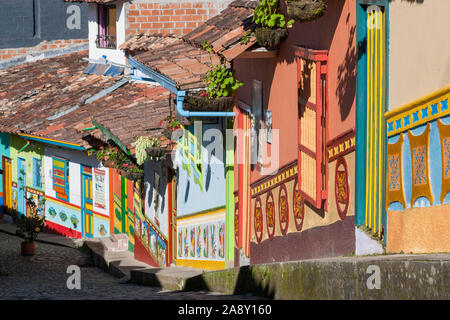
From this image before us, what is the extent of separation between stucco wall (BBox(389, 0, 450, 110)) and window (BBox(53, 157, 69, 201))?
1871cm

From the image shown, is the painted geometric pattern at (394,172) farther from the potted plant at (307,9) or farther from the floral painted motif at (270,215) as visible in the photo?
the floral painted motif at (270,215)

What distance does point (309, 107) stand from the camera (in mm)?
9992

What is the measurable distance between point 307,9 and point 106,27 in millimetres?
18795

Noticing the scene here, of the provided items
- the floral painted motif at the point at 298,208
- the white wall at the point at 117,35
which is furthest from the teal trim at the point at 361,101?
the white wall at the point at 117,35

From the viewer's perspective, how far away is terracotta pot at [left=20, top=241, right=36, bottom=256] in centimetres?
2148

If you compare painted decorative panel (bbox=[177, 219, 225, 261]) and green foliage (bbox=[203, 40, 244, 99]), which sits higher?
green foliage (bbox=[203, 40, 244, 99])

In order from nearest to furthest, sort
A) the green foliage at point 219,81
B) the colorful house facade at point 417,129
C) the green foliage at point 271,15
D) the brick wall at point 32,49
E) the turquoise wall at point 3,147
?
the colorful house facade at point 417,129 < the green foliage at point 271,15 < the green foliage at point 219,81 < the turquoise wall at point 3,147 < the brick wall at point 32,49

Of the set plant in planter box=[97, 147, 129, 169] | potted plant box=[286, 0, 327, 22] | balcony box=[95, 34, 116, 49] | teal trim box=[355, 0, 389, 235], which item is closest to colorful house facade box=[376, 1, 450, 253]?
teal trim box=[355, 0, 389, 235]

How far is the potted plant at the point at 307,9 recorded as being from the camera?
897 cm

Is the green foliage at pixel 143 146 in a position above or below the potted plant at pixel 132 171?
above

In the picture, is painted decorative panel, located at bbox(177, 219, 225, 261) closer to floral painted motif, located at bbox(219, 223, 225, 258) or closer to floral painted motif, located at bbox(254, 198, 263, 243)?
floral painted motif, located at bbox(219, 223, 225, 258)

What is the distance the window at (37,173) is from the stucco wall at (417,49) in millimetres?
20562

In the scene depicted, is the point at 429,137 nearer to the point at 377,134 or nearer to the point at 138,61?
the point at 377,134

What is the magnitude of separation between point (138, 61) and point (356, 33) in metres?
6.46
